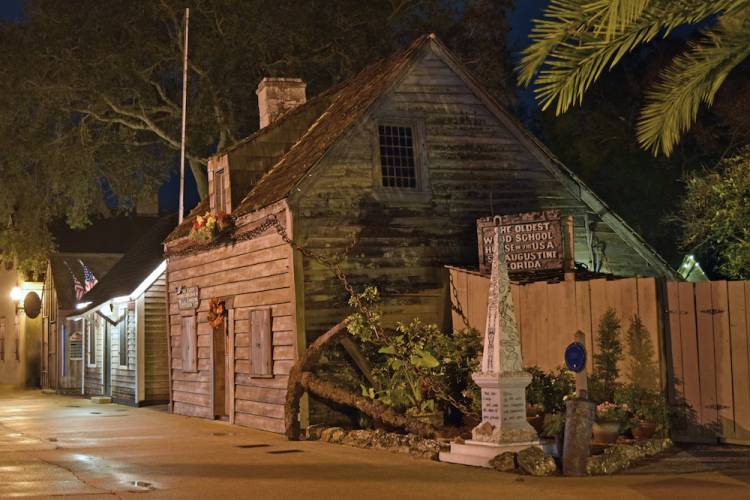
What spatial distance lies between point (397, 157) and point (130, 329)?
42.3 ft

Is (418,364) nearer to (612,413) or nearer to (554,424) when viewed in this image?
(554,424)

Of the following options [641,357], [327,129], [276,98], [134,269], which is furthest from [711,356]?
[134,269]

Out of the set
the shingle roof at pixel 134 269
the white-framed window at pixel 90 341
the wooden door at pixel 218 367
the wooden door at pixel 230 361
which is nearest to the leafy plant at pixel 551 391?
the wooden door at pixel 230 361

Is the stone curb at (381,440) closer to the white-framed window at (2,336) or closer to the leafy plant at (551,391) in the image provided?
the leafy plant at (551,391)

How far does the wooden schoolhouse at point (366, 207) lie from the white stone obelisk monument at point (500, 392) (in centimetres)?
488

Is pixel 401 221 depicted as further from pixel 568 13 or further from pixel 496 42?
pixel 496 42

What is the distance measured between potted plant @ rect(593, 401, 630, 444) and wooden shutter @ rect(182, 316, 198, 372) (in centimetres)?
1153

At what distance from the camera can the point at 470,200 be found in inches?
773

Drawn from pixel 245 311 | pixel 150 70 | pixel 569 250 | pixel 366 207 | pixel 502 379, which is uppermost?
pixel 150 70

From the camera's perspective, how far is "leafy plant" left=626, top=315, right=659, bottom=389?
14.4 metres

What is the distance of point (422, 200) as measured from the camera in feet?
63.0

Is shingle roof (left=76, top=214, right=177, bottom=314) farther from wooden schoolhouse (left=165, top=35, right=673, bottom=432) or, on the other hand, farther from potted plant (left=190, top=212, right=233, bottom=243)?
wooden schoolhouse (left=165, top=35, right=673, bottom=432)

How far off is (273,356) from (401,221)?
10.9 feet

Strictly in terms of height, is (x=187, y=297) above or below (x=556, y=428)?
above
